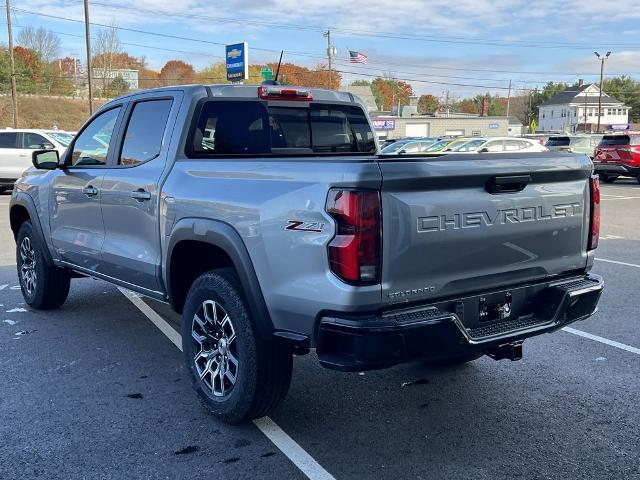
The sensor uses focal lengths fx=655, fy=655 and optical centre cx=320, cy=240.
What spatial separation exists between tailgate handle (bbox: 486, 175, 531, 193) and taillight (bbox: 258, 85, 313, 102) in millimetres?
1999

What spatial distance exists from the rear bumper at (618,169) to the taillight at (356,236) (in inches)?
853

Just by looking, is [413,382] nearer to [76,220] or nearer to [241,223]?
[241,223]

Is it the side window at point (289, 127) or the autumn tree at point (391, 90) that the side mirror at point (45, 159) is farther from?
the autumn tree at point (391, 90)

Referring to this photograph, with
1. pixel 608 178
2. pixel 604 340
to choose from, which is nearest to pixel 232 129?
pixel 604 340

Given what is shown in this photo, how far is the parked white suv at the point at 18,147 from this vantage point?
18.3 meters

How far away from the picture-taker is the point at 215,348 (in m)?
3.99

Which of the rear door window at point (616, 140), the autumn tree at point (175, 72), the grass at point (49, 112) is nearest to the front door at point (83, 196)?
the rear door window at point (616, 140)

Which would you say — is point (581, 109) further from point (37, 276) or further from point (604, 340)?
point (37, 276)

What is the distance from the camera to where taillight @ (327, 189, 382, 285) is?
300cm

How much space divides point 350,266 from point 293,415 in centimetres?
142

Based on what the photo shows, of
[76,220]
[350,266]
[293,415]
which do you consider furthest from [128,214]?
[350,266]

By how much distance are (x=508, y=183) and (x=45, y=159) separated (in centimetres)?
424

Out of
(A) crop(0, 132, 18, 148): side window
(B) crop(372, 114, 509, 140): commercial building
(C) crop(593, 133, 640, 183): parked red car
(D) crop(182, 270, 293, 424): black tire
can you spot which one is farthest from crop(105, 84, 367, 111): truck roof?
(B) crop(372, 114, 509, 140): commercial building

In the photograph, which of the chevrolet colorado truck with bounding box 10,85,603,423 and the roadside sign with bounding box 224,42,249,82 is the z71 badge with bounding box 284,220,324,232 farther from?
the roadside sign with bounding box 224,42,249,82
